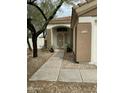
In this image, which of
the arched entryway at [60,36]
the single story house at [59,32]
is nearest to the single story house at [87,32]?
the single story house at [59,32]

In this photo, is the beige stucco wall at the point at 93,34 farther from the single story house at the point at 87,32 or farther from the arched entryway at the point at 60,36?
the arched entryway at the point at 60,36

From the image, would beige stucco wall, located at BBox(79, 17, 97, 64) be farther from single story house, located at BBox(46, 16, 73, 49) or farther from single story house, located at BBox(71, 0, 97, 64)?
single story house, located at BBox(46, 16, 73, 49)

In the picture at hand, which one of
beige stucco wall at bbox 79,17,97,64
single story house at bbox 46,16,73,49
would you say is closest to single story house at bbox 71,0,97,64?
beige stucco wall at bbox 79,17,97,64

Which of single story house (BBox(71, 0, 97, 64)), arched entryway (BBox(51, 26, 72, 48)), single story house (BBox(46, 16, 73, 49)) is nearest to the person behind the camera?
single story house (BBox(71, 0, 97, 64))

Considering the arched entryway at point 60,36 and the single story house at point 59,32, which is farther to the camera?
the arched entryway at point 60,36

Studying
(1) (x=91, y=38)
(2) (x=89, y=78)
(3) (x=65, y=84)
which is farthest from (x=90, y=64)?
(3) (x=65, y=84)

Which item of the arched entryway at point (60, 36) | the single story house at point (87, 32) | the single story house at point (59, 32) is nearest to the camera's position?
the single story house at point (87, 32)

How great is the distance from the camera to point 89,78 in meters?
10.4

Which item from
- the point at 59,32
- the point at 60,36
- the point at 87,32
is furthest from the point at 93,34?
the point at 59,32

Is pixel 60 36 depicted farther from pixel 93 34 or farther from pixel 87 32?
pixel 93 34
